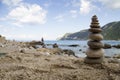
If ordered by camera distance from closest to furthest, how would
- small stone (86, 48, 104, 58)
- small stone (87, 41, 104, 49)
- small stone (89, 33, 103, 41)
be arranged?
small stone (86, 48, 104, 58) < small stone (87, 41, 104, 49) < small stone (89, 33, 103, 41)

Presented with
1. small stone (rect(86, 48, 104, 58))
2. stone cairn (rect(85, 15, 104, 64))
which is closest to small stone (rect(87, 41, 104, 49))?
stone cairn (rect(85, 15, 104, 64))

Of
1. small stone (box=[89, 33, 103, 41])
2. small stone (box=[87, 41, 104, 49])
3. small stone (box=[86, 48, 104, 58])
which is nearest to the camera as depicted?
small stone (box=[86, 48, 104, 58])

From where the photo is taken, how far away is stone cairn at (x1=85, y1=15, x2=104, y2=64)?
13625mm

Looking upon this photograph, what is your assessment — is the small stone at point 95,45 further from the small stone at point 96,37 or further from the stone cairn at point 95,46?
the small stone at point 96,37

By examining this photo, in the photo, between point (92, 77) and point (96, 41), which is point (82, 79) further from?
point (96, 41)

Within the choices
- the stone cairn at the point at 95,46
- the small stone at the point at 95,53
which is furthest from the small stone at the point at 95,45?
the small stone at the point at 95,53

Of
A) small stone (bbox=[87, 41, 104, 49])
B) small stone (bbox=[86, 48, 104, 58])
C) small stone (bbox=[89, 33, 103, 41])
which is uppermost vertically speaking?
small stone (bbox=[89, 33, 103, 41])

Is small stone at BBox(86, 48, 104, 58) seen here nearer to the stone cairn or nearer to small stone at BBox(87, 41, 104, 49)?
the stone cairn

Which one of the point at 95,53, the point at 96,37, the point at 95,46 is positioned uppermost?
the point at 96,37

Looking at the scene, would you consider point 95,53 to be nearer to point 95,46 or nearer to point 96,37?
point 95,46

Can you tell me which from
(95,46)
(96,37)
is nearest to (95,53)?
(95,46)

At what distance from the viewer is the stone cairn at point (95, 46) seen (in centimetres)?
1362

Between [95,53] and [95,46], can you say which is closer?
[95,53]

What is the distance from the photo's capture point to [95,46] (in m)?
13.8
